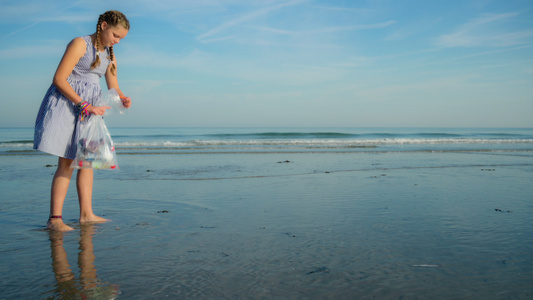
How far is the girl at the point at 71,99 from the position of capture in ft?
10.3

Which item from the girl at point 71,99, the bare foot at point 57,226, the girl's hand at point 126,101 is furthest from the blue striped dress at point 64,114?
the bare foot at point 57,226

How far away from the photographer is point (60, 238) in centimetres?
293

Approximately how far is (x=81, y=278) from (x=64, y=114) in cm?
161

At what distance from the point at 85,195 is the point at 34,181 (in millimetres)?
3434

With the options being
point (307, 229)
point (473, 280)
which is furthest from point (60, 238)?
point (473, 280)

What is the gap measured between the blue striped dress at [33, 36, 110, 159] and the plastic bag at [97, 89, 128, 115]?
0.06 m

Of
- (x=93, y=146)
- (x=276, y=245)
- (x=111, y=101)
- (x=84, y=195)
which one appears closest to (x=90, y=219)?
(x=84, y=195)

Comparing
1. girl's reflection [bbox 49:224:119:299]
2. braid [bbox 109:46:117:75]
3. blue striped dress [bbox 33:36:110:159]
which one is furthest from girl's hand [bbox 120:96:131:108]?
girl's reflection [bbox 49:224:119:299]

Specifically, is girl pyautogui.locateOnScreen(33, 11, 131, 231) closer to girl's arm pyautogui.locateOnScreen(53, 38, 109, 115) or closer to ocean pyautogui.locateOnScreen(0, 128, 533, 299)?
girl's arm pyautogui.locateOnScreen(53, 38, 109, 115)

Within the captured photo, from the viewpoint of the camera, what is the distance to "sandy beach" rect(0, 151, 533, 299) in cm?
199

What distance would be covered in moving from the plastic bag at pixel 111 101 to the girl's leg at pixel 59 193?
56 centimetres

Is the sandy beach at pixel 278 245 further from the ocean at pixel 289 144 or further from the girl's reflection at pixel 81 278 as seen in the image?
the ocean at pixel 289 144

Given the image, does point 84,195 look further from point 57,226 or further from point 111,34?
point 111,34

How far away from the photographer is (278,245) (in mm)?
2721
